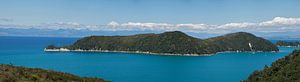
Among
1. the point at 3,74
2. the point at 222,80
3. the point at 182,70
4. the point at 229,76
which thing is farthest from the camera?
the point at 182,70

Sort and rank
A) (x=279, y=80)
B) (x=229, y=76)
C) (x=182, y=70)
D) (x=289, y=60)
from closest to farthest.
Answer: (x=279, y=80) < (x=289, y=60) < (x=229, y=76) < (x=182, y=70)

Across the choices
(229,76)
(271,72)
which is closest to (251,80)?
(271,72)

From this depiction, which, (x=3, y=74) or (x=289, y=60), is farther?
(x=289, y=60)

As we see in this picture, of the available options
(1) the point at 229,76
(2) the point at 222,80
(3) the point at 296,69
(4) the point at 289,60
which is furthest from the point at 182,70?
(3) the point at 296,69

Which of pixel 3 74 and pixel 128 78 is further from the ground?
pixel 3 74

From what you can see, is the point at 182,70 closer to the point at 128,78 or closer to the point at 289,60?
the point at 128,78

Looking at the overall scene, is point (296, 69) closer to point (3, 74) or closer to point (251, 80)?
point (251, 80)
